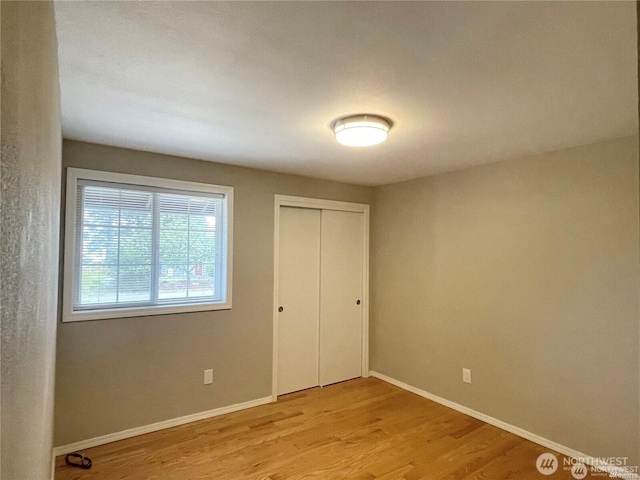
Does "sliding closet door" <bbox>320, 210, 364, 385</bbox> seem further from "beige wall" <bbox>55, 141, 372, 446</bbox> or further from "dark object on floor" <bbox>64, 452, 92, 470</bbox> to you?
"dark object on floor" <bbox>64, 452, 92, 470</bbox>

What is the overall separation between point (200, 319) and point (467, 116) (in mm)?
A: 2672

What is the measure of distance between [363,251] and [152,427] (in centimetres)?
282

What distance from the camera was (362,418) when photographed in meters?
3.29

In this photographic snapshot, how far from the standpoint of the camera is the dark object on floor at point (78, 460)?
247 cm

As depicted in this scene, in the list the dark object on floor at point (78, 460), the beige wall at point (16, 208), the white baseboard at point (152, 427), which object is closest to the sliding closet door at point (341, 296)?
the white baseboard at point (152, 427)

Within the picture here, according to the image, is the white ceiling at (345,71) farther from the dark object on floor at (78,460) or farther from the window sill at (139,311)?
the dark object on floor at (78,460)

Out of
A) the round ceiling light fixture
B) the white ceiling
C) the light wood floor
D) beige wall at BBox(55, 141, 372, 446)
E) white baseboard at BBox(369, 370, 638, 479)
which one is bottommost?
the light wood floor

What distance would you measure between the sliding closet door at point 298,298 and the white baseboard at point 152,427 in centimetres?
41

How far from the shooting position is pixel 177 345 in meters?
3.12

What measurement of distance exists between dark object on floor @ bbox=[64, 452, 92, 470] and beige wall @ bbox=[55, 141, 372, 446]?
141mm

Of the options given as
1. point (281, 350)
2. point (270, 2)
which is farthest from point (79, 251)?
point (270, 2)

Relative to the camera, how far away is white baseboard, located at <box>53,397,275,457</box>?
2.66 meters

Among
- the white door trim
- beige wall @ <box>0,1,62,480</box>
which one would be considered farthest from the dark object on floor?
beige wall @ <box>0,1,62,480</box>

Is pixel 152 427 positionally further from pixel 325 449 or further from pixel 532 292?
pixel 532 292
